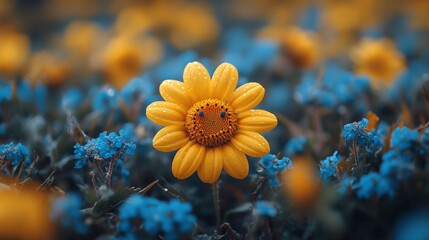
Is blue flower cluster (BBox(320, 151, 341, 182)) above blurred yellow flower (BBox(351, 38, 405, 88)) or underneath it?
underneath

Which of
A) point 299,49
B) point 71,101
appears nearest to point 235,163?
point 71,101

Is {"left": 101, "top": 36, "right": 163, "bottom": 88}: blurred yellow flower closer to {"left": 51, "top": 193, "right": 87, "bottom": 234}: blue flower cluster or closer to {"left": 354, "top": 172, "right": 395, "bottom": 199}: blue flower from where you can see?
{"left": 51, "top": 193, "right": 87, "bottom": 234}: blue flower cluster

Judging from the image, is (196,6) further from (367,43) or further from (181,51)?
(367,43)

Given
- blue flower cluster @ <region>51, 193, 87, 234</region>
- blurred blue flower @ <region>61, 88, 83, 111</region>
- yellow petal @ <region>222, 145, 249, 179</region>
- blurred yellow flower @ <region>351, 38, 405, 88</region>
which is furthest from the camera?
blurred yellow flower @ <region>351, 38, 405, 88</region>

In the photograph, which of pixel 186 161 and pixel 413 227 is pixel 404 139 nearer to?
pixel 413 227

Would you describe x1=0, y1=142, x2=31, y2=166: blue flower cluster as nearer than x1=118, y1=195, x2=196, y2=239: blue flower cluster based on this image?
No

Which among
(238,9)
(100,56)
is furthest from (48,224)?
(238,9)

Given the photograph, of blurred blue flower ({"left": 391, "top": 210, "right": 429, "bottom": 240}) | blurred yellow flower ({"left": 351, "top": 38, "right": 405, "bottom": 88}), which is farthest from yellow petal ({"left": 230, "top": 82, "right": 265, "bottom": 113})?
blurred yellow flower ({"left": 351, "top": 38, "right": 405, "bottom": 88})
